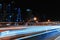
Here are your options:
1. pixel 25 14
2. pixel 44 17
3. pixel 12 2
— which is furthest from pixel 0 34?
pixel 44 17

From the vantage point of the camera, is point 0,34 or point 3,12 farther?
point 3,12

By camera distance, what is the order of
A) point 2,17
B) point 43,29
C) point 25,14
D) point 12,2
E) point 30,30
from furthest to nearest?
point 25,14
point 12,2
point 2,17
point 43,29
point 30,30

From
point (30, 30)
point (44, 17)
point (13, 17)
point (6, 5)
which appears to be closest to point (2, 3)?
point (6, 5)

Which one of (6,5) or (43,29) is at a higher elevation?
(6,5)

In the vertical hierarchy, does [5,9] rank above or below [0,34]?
above

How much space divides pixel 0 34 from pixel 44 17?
124m

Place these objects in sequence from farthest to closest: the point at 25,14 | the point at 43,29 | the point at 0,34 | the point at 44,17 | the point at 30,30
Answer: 1. the point at 44,17
2. the point at 25,14
3. the point at 43,29
4. the point at 30,30
5. the point at 0,34

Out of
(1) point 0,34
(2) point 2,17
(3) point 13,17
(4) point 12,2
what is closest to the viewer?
(1) point 0,34

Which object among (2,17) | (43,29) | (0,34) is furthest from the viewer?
(2,17)

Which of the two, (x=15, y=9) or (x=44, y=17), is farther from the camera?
(x=44, y=17)

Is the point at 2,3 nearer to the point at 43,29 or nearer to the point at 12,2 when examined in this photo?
the point at 12,2

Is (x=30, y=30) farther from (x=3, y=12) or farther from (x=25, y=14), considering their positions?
(x=25, y=14)

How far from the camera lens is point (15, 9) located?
11075 centimetres

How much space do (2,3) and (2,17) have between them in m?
9.97
